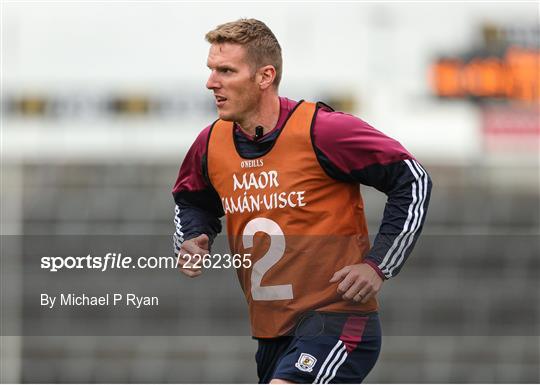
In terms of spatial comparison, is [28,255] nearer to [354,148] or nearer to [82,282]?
[82,282]

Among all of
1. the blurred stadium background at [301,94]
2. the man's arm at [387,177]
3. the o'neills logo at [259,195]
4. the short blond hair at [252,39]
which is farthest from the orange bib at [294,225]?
the blurred stadium background at [301,94]

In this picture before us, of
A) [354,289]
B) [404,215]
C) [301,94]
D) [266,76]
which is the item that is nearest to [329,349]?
[354,289]

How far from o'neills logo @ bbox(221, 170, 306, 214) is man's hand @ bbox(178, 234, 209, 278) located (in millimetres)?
203

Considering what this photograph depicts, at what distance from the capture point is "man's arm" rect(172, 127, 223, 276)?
13.6ft

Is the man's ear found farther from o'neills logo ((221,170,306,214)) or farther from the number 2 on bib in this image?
the number 2 on bib

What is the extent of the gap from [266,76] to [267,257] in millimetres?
612

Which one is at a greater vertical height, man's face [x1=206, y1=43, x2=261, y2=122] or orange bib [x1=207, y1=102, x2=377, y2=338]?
man's face [x1=206, y1=43, x2=261, y2=122]

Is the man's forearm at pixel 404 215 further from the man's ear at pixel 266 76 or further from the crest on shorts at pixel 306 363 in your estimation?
the man's ear at pixel 266 76

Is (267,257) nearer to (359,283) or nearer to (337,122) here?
(359,283)

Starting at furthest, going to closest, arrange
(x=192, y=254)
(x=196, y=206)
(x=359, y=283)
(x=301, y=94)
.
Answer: (x=301, y=94)
(x=196, y=206)
(x=192, y=254)
(x=359, y=283)

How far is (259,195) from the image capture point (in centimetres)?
398

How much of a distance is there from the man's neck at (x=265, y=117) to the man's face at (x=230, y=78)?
73 mm

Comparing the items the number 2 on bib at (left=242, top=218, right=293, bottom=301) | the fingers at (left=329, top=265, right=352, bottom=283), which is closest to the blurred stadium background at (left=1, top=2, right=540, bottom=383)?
the number 2 on bib at (left=242, top=218, right=293, bottom=301)

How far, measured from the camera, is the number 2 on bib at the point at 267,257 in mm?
3967
